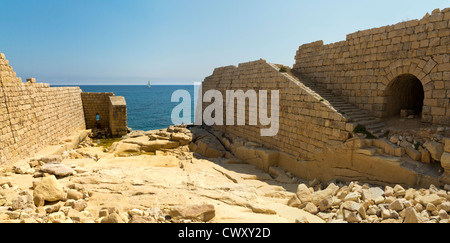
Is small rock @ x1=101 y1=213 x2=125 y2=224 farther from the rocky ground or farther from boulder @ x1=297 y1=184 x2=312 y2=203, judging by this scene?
boulder @ x1=297 y1=184 x2=312 y2=203

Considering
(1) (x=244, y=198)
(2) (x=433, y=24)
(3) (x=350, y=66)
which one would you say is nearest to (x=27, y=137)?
(1) (x=244, y=198)

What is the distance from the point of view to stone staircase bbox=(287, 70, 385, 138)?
26.7 feet

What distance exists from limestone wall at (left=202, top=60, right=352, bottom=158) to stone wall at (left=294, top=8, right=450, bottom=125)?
5.20 ft

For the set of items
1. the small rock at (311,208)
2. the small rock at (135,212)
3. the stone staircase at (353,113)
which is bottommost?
the small rock at (311,208)

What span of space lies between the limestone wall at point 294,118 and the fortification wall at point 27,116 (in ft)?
29.3

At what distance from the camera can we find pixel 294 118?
385 inches

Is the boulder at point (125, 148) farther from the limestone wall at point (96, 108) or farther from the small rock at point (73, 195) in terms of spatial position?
the small rock at point (73, 195)

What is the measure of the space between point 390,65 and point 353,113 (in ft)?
6.37

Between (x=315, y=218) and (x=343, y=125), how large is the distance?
12.8 ft

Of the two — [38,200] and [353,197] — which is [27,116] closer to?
[38,200]

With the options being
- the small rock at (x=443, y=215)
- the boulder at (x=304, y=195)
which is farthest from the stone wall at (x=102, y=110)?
the small rock at (x=443, y=215)

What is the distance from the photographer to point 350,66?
9.55 metres

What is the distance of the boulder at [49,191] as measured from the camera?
474 cm

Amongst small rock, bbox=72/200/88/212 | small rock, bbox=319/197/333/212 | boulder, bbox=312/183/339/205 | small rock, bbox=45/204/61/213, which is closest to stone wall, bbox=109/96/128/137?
small rock, bbox=72/200/88/212
